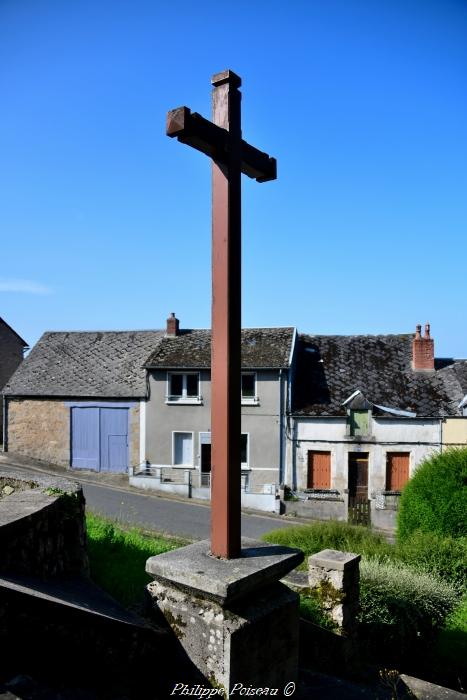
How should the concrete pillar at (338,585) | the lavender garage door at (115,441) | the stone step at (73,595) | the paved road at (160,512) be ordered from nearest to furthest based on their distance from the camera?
the stone step at (73,595)
the concrete pillar at (338,585)
the paved road at (160,512)
the lavender garage door at (115,441)

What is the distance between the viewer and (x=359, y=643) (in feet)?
19.6

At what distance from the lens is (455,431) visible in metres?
21.5

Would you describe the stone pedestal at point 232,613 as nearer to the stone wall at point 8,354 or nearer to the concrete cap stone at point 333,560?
the concrete cap stone at point 333,560

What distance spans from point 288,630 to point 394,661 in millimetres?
3851

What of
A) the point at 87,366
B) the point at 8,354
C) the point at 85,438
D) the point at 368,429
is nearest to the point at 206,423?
the point at 85,438

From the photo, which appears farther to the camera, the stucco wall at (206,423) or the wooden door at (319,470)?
the stucco wall at (206,423)

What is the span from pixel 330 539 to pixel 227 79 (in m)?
8.37

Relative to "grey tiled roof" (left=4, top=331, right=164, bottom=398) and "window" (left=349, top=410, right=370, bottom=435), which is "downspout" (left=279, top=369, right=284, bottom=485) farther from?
"grey tiled roof" (left=4, top=331, right=164, bottom=398)

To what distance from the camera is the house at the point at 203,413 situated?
896 inches

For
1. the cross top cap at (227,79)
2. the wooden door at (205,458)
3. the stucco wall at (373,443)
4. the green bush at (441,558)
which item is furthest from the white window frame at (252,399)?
the cross top cap at (227,79)

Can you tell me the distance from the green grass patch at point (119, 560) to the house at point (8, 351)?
942 inches

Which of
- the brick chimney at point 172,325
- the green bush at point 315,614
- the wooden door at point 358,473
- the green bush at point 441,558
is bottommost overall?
the wooden door at point 358,473

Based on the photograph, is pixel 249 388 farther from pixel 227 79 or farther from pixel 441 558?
pixel 227 79

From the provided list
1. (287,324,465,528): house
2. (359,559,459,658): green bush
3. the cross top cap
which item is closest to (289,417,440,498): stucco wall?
(287,324,465,528): house
